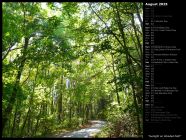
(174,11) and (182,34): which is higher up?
(174,11)

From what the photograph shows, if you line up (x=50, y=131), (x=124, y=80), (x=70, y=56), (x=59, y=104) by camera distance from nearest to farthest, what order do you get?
(x=124, y=80)
(x=70, y=56)
(x=50, y=131)
(x=59, y=104)

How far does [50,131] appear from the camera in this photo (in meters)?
22.9

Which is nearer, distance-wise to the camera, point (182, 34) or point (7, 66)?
point (182, 34)

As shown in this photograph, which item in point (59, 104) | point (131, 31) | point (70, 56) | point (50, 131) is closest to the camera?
point (70, 56)

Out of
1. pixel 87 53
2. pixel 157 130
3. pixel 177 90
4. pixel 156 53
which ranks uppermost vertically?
pixel 87 53

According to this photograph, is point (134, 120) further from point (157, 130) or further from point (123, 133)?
point (157, 130)

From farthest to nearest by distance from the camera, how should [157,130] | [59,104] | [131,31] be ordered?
[59,104], [131,31], [157,130]

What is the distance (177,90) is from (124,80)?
3452mm

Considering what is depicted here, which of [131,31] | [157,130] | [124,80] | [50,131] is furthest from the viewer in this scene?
[50,131]

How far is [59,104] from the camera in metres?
29.4

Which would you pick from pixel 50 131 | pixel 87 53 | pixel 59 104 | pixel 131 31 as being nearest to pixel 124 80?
pixel 87 53

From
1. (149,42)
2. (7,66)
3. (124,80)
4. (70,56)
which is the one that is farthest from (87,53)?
(149,42)

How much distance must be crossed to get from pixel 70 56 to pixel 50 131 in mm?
13177

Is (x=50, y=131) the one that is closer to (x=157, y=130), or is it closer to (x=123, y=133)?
(x=123, y=133)
